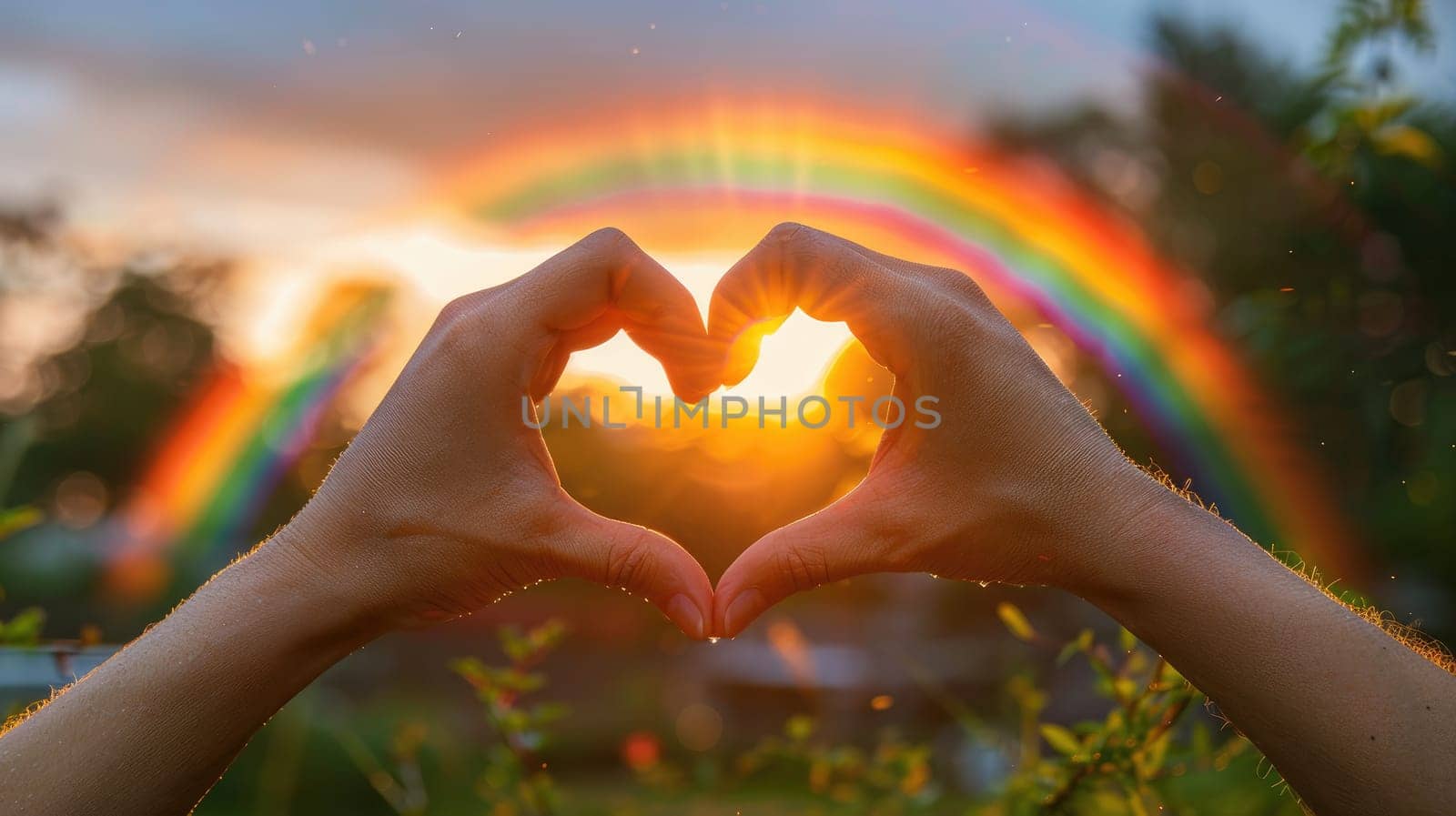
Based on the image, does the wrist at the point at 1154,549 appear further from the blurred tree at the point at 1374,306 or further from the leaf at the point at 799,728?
the blurred tree at the point at 1374,306

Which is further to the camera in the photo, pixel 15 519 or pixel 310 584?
pixel 15 519

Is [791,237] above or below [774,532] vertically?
above

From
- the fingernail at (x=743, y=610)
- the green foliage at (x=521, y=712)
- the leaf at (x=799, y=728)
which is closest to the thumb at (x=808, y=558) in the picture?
the fingernail at (x=743, y=610)

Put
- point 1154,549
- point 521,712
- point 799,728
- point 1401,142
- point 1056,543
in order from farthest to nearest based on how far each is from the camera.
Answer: point 1401,142 < point 799,728 < point 521,712 < point 1056,543 < point 1154,549

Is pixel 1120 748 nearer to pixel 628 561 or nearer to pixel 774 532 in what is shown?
pixel 774 532

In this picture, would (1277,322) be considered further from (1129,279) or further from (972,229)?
(1129,279)

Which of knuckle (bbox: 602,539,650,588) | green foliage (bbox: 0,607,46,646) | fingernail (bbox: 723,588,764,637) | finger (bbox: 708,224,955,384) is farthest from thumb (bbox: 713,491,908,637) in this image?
green foliage (bbox: 0,607,46,646)

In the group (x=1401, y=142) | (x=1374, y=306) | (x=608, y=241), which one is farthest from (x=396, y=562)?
(x=1374, y=306)

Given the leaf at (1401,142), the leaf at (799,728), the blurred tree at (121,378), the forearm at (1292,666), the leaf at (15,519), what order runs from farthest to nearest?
the blurred tree at (121,378) < the leaf at (1401,142) < the leaf at (799,728) < the leaf at (15,519) < the forearm at (1292,666)
